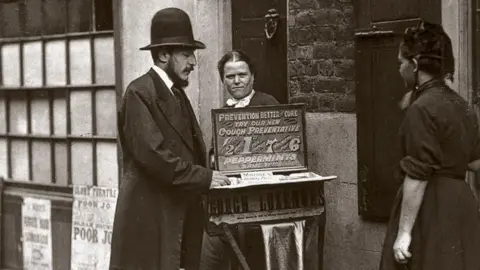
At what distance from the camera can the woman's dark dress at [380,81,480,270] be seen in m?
5.05

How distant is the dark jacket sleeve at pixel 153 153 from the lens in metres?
6.04

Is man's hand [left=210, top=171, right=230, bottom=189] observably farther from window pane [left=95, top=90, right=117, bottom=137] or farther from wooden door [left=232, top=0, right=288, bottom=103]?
window pane [left=95, top=90, right=117, bottom=137]

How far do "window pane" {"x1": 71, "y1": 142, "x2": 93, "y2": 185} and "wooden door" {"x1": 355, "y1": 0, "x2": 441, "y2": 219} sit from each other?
3.13 m

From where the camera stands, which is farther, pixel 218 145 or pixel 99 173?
pixel 99 173

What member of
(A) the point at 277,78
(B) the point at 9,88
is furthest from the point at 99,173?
(A) the point at 277,78

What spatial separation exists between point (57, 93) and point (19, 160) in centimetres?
95

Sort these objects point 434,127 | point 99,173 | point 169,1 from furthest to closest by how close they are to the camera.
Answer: point 99,173 < point 169,1 < point 434,127

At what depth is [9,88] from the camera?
33.1 feet

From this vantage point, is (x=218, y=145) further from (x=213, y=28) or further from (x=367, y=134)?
A: (x=213, y=28)

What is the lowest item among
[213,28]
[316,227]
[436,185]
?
[316,227]

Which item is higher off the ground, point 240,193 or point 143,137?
point 143,137

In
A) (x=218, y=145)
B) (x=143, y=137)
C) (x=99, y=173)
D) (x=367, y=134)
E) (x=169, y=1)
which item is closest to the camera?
(x=143, y=137)

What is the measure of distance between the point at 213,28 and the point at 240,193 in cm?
256

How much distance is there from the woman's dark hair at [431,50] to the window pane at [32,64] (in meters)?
5.36
